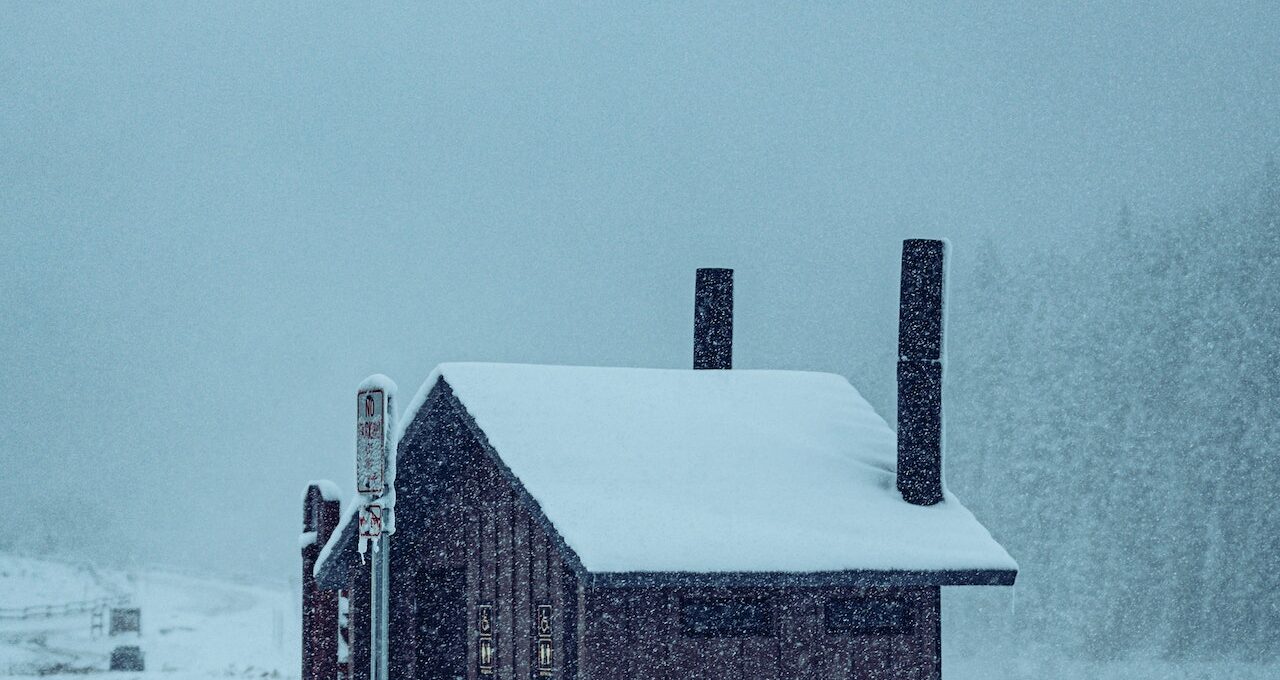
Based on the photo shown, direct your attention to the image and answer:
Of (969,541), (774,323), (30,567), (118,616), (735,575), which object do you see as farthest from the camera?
(774,323)

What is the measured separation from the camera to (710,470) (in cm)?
1416

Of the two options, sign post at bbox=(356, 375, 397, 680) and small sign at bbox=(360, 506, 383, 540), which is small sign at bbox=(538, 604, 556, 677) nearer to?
sign post at bbox=(356, 375, 397, 680)

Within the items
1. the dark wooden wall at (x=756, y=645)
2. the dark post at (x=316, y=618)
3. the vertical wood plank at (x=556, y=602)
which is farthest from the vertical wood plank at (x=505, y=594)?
the dark post at (x=316, y=618)

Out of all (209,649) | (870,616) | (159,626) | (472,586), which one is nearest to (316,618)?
(472,586)

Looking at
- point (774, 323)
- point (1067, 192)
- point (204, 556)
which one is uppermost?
point (1067, 192)

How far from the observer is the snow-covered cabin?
1262 centimetres

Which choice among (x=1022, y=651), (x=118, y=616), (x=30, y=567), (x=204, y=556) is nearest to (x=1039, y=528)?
(x=1022, y=651)

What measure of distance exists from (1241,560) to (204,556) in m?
139

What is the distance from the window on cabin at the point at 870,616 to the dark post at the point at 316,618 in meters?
7.25

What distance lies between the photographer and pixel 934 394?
1505cm

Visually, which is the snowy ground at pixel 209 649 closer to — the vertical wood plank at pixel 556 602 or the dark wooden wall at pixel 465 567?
the dark wooden wall at pixel 465 567

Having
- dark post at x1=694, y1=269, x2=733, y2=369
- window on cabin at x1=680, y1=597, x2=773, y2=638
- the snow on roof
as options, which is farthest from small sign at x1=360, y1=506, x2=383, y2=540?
dark post at x1=694, y1=269, x2=733, y2=369

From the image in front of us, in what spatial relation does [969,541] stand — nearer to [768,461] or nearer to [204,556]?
[768,461]

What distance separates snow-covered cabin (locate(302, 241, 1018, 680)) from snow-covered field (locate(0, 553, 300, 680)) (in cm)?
1955
